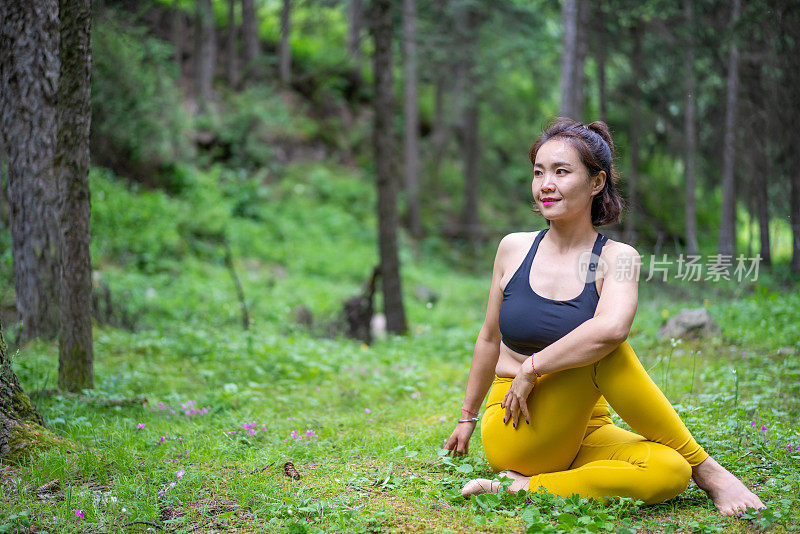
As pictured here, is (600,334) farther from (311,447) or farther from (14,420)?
(14,420)

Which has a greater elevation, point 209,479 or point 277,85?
point 277,85

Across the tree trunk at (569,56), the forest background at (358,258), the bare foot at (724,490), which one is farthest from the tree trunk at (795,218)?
the bare foot at (724,490)

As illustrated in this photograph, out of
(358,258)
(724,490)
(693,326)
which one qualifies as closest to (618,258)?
(724,490)

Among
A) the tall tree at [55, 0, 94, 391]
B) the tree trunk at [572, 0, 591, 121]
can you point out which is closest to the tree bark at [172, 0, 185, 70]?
the tree trunk at [572, 0, 591, 121]

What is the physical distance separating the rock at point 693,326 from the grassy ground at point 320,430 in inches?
7.5

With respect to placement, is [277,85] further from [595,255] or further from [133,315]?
[595,255]

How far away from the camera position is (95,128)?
13.0m

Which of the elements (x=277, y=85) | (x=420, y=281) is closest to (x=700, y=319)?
(x=420, y=281)

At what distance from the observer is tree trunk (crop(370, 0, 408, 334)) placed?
27.1 feet

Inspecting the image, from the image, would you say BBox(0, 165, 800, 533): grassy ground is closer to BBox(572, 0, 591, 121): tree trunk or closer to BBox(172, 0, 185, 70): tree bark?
BBox(572, 0, 591, 121): tree trunk

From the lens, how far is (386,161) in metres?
8.55

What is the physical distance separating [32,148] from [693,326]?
21.2 feet

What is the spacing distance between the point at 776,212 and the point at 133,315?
42.1 feet

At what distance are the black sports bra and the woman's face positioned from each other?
8.3 inches
